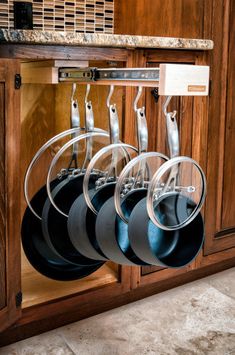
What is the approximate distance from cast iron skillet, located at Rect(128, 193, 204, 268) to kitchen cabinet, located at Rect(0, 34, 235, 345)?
0.36 m

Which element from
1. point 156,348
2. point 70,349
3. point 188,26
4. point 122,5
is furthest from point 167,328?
point 122,5

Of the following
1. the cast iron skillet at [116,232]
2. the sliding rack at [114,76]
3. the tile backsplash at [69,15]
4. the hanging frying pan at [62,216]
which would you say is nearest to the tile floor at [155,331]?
the hanging frying pan at [62,216]

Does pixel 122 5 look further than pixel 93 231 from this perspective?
Yes

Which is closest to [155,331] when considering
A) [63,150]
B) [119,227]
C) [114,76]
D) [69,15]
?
[119,227]

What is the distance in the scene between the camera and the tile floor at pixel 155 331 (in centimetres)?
164

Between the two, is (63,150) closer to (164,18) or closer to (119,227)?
(119,227)

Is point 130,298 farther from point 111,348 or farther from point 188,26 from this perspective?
point 188,26

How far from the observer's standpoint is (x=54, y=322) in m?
1.76

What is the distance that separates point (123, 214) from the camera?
4.30 feet

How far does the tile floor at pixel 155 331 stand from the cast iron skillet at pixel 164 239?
0.47 m

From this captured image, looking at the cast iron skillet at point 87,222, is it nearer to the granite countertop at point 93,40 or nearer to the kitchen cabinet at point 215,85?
the granite countertop at point 93,40

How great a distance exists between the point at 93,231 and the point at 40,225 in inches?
10.9

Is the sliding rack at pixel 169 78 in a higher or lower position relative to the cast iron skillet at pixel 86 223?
higher

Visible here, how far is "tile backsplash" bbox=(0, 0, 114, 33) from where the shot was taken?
2.00 metres
